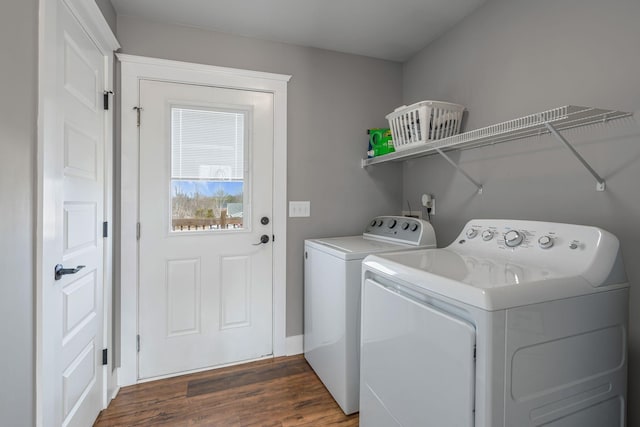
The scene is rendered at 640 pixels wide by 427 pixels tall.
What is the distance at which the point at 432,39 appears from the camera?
7.35 ft

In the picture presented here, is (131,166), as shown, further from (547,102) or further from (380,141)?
(547,102)

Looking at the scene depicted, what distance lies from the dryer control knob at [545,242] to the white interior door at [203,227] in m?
1.62

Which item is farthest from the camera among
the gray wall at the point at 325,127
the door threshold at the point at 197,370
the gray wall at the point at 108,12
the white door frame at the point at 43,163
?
the gray wall at the point at 325,127

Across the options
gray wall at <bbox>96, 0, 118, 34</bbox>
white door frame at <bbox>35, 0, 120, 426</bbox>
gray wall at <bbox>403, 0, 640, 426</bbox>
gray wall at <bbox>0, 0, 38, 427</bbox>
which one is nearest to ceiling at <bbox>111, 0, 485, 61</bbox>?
gray wall at <bbox>96, 0, 118, 34</bbox>

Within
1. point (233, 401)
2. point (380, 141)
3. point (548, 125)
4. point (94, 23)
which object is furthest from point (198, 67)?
point (233, 401)

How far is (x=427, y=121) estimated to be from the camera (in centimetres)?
184

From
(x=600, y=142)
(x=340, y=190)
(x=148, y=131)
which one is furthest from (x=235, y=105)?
(x=600, y=142)

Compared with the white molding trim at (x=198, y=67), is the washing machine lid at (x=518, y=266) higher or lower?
lower

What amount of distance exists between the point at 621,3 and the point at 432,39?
3.77 feet

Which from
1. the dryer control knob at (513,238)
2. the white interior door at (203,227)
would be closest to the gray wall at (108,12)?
the white interior door at (203,227)

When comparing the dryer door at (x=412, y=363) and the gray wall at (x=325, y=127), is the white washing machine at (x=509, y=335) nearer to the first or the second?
the dryer door at (x=412, y=363)

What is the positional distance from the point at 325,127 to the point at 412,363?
1.78 metres

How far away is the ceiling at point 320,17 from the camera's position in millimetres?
1838

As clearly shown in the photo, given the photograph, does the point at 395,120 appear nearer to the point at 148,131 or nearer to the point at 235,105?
the point at 235,105
